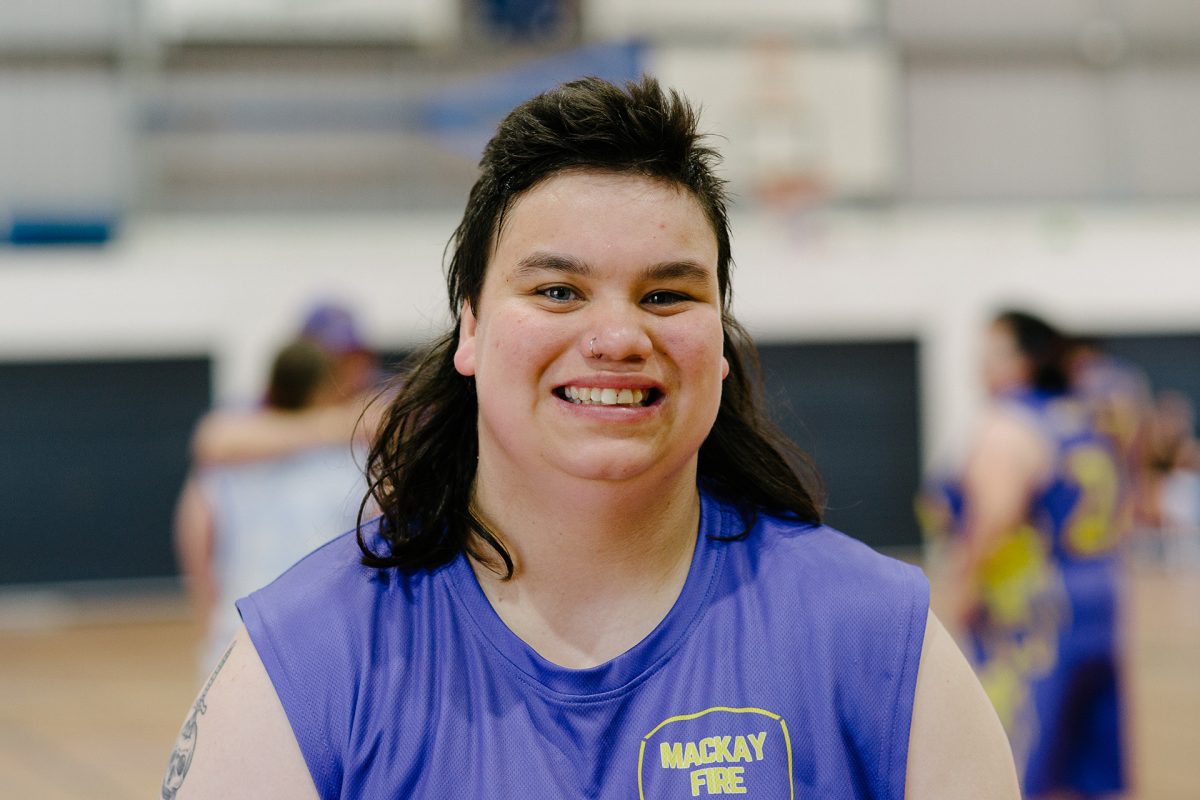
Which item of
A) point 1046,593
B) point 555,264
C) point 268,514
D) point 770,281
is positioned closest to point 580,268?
point 555,264

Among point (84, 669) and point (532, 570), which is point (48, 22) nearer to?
point (84, 669)

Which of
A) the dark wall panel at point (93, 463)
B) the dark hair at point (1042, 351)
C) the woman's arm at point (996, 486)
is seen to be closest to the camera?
the woman's arm at point (996, 486)

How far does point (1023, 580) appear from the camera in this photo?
3975 millimetres

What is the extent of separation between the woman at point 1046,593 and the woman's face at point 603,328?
266 centimetres

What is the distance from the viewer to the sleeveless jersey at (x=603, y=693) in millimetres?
1462

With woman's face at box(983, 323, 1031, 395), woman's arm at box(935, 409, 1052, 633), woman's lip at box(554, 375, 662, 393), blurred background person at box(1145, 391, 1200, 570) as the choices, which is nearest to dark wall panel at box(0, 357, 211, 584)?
blurred background person at box(1145, 391, 1200, 570)

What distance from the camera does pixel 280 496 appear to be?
3.81 meters

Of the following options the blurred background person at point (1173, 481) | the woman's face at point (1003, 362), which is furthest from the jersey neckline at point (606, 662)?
the blurred background person at point (1173, 481)

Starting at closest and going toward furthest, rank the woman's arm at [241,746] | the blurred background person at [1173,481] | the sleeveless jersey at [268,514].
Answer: the woman's arm at [241,746], the sleeveless jersey at [268,514], the blurred background person at [1173,481]

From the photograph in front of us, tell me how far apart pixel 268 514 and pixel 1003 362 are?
2164 mm

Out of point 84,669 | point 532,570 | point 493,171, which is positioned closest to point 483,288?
point 493,171

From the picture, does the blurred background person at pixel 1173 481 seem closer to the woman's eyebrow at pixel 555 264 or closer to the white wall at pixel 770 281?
the white wall at pixel 770 281

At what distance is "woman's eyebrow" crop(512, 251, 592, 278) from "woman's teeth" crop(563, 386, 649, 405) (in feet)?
0.40

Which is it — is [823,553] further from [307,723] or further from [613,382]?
[307,723]
